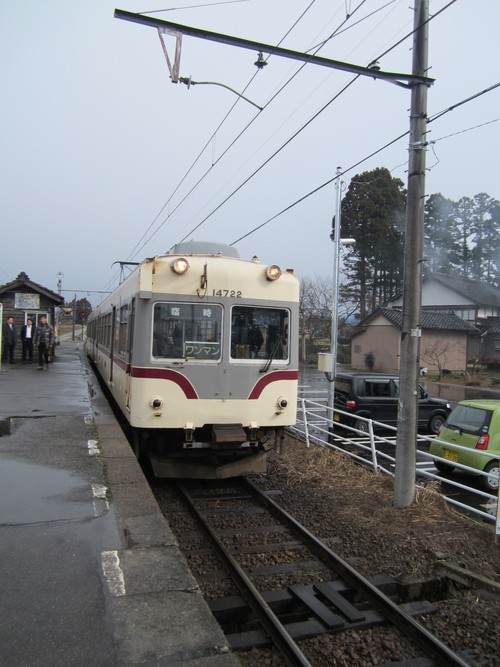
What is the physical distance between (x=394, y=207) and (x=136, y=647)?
142 feet

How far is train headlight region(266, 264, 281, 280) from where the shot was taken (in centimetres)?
720

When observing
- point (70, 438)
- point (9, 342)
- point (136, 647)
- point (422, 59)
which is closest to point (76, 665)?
point (136, 647)

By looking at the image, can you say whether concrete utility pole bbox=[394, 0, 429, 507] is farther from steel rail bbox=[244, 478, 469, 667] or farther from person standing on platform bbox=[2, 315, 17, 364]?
person standing on platform bbox=[2, 315, 17, 364]

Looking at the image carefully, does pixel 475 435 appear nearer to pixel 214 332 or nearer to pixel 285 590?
pixel 214 332

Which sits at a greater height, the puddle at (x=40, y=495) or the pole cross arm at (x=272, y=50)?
the pole cross arm at (x=272, y=50)

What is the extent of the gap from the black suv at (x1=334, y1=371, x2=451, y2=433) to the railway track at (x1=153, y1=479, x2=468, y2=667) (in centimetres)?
806

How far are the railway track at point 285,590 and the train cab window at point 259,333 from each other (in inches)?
81.6

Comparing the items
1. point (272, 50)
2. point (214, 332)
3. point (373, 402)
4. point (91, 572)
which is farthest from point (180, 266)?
point (373, 402)

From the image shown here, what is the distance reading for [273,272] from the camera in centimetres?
723

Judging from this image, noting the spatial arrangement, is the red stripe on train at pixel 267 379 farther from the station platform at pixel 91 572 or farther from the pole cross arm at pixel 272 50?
the pole cross arm at pixel 272 50

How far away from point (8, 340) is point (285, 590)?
16831 millimetres

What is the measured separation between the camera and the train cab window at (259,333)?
282 inches

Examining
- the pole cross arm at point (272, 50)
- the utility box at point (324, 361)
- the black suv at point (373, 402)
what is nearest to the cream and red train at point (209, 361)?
the pole cross arm at point (272, 50)

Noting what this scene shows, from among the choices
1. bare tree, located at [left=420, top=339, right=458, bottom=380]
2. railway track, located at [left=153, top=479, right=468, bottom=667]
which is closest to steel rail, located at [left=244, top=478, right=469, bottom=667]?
railway track, located at [left=153, top=479, right=468, bottom=667]
